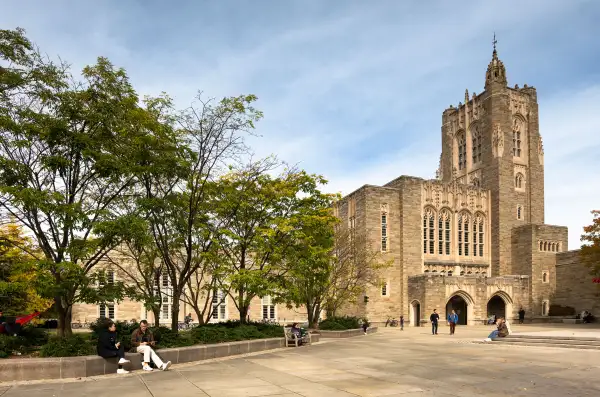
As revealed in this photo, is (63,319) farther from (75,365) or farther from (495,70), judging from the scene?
(495,70)

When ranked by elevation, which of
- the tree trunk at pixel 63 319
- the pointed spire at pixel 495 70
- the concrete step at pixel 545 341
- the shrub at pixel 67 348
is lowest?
the concrete step at pixel 545 341

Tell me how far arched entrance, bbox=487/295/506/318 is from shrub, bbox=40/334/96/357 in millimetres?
41947

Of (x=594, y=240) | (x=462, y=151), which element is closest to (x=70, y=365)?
(x=594, y=240)

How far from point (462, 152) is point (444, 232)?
14.4 meters

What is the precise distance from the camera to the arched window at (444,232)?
49.8 meters

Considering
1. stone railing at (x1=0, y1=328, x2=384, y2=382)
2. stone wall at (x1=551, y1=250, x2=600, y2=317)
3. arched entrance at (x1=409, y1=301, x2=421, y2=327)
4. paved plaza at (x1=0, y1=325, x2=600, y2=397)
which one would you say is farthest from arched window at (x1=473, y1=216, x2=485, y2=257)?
stone railing at (x1=0, y1=328, x2=384, y2=382)

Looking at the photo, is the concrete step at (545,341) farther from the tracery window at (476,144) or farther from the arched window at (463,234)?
the tracery window at (476,144)

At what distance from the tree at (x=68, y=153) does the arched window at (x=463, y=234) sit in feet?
133

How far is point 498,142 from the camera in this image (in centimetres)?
5353

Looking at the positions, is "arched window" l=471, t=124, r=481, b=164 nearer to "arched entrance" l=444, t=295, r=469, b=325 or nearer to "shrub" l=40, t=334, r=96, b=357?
"arched entrance" l=444, t=295, r=469, b=325

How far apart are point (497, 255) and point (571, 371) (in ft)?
132

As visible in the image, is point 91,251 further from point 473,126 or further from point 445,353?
point 473,126

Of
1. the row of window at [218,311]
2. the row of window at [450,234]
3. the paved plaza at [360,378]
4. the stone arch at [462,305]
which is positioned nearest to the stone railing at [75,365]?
the paved plaza at [360,378]

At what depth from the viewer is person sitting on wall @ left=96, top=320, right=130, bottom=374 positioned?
1307 cm
